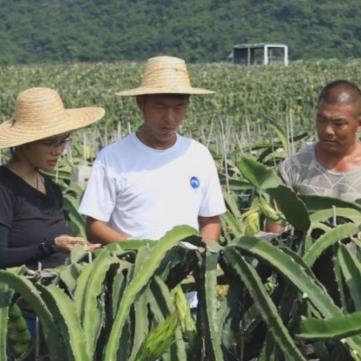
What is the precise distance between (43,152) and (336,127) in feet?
2.64

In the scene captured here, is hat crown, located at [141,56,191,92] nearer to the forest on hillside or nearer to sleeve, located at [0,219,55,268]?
sleeve, located at [0,219,55,268]

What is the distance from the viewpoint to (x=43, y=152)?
2668 mm

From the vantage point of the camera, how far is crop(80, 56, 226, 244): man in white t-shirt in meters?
2.83

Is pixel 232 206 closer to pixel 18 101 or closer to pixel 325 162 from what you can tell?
pixel 325 162

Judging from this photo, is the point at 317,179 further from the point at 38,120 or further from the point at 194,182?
the point at 38,120

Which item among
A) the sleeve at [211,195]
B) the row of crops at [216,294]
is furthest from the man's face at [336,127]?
the row of crops at [216,294]

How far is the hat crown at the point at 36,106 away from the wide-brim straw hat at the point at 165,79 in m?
0.23

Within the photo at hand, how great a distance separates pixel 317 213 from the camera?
235cm

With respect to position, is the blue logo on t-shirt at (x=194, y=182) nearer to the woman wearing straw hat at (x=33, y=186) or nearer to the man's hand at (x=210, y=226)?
the man's hand at (x=210, y=226)

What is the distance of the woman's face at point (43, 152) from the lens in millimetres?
2662

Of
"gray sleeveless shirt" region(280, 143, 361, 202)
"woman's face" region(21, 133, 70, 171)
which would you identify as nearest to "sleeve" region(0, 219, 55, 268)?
"woman's face" region(21, 133, 70, 171)

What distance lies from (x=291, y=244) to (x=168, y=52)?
69.8 m

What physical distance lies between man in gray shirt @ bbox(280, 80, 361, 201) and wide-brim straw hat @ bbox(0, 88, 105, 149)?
0.59m

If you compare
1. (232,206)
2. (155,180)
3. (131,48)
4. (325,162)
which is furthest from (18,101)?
(131,48)
